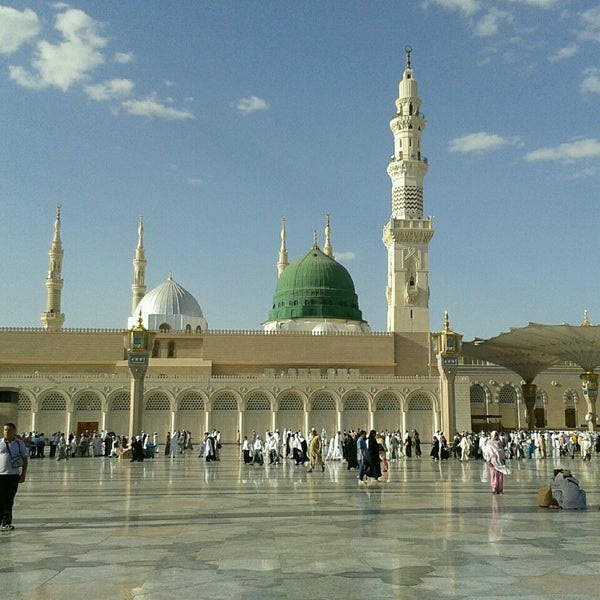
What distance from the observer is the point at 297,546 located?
211 inches

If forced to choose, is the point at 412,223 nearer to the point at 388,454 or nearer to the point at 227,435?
the point at 227,435

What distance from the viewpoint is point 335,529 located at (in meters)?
6.21

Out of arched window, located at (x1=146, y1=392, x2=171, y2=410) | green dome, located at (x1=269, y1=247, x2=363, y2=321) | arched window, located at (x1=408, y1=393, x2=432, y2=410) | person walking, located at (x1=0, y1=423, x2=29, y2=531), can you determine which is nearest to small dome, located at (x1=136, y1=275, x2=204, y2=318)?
green dome, located at (x1=269, y1=247, x2=363, y2=321)

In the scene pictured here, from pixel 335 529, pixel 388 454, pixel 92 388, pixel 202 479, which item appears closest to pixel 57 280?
pixel 92 388

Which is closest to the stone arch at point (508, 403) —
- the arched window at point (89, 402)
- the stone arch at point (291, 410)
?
the stone arch at point (291, 410)

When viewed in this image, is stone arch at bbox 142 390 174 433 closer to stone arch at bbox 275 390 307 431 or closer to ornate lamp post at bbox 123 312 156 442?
stone arch at bbox 275 390 307 431

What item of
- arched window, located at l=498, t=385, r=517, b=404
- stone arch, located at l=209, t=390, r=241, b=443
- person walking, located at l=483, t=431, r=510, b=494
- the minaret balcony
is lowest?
person walking, located at l=483, t=431, r=510, b=494

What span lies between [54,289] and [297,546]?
39813 millimetres

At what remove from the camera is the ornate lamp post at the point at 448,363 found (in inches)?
1059

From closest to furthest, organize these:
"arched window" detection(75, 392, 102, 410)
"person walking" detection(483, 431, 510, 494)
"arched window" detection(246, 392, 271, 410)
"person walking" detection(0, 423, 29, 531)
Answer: "person walking" detection(0, 423, 29, 531) < "person walking" detection(483, 431, 510, 494) < "arched window" detection(75, 392, 102, 410) < "arched window" detection(246, 392, 271, 410)

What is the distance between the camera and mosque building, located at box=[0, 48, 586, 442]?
108ft

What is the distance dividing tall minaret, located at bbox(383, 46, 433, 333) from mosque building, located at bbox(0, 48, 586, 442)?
60mm

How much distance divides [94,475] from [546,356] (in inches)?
768

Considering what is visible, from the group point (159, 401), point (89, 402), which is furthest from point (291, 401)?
point (89, 402)
